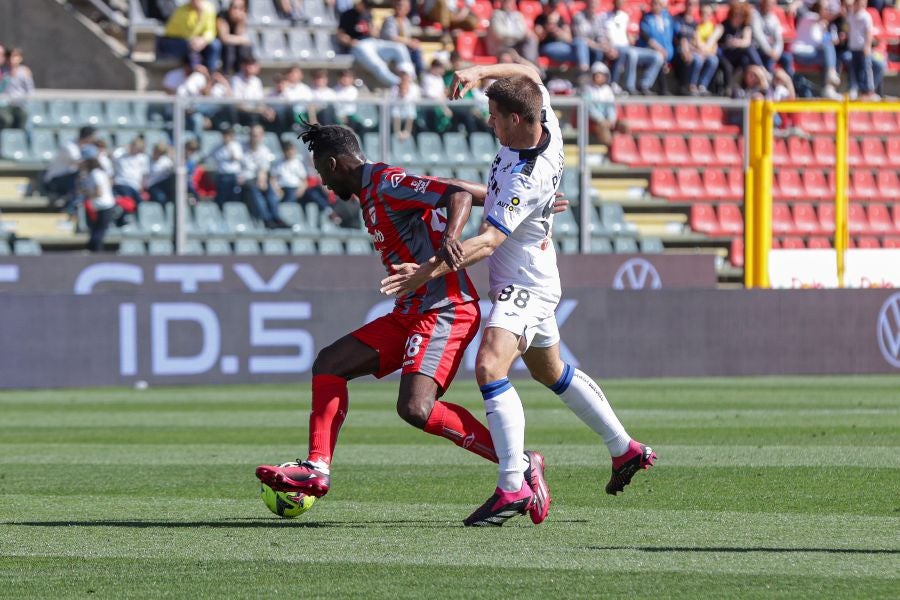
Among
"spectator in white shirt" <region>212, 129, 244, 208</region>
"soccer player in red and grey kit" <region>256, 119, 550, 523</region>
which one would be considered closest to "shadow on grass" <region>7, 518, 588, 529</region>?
"soccer player in red and grey kit" <region>256, 119, 550, 523</region>

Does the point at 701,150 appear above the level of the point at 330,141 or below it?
below

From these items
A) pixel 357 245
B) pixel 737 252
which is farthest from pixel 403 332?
pixel 737 252

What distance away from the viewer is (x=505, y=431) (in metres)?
→ 7.22

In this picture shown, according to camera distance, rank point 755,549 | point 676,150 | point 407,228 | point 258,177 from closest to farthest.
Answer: point 755,549 → point 407,228 → point 258,177 → point 676,150

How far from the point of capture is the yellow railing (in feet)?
61.9

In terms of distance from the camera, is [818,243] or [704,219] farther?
[704,219]

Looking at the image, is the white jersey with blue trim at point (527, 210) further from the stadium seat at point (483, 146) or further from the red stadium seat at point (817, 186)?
the red stadium seat at point (817, 186)

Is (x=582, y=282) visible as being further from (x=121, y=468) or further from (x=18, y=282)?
(x=121, y=468)

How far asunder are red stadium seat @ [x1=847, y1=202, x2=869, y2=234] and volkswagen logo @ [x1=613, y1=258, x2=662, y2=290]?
2307 millimetres

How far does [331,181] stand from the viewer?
7.57 m

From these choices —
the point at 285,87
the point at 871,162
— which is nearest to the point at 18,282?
the point at 285,87

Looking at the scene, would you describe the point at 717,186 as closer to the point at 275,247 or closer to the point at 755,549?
the point at 275,247

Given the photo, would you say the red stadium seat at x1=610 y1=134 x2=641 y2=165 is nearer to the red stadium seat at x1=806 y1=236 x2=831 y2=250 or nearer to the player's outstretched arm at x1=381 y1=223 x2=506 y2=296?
the red stadium seat at x1=806 y1=236 x2=831 y2=250

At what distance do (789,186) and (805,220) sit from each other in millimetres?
473
